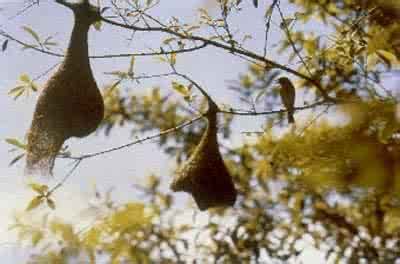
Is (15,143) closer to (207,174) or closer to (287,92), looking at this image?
(207,174)

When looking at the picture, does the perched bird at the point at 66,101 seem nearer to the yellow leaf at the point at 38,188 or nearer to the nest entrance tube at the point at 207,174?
the yellow leaf at the point at 38,188

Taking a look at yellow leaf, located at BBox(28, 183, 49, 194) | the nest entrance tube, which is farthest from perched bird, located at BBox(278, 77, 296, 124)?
yellow leaf, located at BBox(28, 183, 49, 194)

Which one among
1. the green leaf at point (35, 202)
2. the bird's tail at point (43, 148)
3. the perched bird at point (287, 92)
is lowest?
the green leaf at point (35, 202)

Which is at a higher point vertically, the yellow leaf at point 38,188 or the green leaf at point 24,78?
the green leaf at point 24,78

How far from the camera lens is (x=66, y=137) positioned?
2.25m

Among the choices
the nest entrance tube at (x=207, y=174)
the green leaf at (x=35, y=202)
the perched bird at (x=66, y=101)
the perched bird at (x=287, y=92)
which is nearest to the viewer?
the perched bird at (x=287, y=92)

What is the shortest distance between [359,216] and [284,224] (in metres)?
0.40

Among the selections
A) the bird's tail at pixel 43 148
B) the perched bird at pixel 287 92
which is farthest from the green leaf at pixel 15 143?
the perched bird at pixel 287 92

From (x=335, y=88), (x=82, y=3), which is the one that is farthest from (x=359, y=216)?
(x=82, y=3)

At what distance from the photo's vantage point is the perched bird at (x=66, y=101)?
2154mm

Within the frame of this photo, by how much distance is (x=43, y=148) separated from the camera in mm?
2203

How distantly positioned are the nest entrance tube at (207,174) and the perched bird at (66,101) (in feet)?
1.64

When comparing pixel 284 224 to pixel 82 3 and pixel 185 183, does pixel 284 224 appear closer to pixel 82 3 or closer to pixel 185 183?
pixel 185 183

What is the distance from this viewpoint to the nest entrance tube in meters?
2.54
